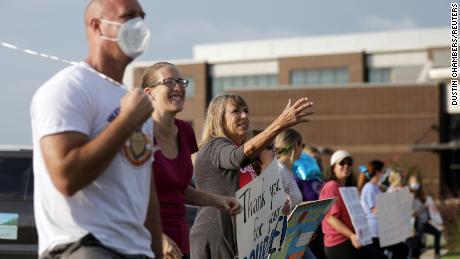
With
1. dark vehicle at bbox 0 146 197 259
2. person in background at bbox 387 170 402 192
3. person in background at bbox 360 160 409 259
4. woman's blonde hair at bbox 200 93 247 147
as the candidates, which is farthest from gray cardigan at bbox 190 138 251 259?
person in background at bbox 387 170 402 192

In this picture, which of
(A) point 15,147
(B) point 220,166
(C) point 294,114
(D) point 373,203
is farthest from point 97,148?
(D) point 373,203

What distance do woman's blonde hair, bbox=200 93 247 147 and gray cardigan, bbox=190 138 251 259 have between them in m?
0.15

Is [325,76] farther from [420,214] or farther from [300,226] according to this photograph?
[300,226]

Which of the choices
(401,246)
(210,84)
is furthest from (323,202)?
(210,84)

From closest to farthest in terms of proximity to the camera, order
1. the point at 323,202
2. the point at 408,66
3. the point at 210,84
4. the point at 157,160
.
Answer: the point at 157,160
the point at 323,202
the point at 408,66
the point at 210,84

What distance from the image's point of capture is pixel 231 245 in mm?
6035

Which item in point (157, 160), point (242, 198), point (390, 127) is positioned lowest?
point (390, 127)

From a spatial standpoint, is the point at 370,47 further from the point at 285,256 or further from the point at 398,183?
the point at 285,256

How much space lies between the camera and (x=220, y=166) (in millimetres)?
5926

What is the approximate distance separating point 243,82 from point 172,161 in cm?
6931

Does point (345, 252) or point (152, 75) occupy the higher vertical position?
point (152, 75)

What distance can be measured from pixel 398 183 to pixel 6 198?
33.2 feet

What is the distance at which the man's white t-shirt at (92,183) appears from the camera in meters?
3.28

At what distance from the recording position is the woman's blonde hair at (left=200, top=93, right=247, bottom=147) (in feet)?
20.1
